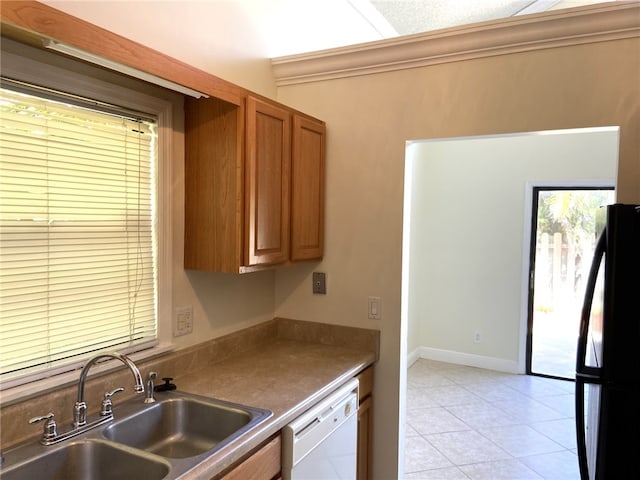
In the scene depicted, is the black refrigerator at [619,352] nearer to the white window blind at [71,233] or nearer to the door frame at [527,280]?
the white window blind at [71,233]

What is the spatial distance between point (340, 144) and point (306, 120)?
0.28m

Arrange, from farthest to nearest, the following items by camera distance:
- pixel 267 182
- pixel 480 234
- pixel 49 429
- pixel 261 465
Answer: pixel 480 234, pixel 267 182, pixel 261 465, pixel 49 429

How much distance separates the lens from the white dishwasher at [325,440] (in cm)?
162

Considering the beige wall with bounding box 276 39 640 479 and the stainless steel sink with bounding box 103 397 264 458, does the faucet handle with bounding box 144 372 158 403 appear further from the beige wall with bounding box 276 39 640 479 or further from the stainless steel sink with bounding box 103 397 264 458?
the beige wall with bounding box 276 39 640 479

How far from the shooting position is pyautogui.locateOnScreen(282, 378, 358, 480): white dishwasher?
162 centimetres

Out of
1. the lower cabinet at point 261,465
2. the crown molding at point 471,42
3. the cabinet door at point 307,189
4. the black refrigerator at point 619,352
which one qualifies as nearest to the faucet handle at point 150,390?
the lower cabinet at point 261,465

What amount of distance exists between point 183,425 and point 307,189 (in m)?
1.30

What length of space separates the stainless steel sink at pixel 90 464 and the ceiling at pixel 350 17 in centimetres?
211

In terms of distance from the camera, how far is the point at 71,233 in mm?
1546

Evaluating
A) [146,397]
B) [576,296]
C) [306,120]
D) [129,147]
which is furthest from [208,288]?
[576,296]

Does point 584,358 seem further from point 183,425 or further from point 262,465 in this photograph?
point 183,425

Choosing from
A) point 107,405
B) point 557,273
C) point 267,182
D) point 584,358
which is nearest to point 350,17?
point 267,182

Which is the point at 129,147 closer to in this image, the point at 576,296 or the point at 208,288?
the point at 208,288

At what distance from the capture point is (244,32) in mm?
2342
